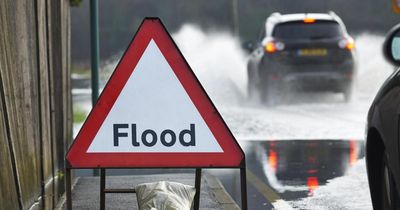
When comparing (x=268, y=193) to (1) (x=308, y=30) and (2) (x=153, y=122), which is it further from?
(1) (x=308, y=30)

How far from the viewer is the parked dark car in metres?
6.30

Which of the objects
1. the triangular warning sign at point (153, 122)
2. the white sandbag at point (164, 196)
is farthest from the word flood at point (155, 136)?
the white sandbag at point (164, 196)

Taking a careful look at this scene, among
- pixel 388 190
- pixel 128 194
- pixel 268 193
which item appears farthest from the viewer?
pixel 268 193

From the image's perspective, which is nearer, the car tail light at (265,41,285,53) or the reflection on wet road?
the reflection on wet road

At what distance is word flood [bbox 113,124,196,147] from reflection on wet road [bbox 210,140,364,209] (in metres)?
2.69

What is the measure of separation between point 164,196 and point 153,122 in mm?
507

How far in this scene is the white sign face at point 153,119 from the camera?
665 centimetres

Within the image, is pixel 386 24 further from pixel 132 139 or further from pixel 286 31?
pixel 132 139

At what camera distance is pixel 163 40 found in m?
6.84

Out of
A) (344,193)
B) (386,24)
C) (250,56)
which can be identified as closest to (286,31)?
(250,56)

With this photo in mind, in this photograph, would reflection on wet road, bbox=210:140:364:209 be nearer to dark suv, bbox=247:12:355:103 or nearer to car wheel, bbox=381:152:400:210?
car wheel, bbox=381:152:400:210

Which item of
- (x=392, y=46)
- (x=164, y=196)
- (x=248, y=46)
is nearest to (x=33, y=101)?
(x=164, y=196)

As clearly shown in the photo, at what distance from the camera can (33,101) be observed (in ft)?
25.4

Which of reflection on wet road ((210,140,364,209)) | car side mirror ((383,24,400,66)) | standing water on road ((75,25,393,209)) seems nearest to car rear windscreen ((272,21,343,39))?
standing water on road ((75,25,393,209))
